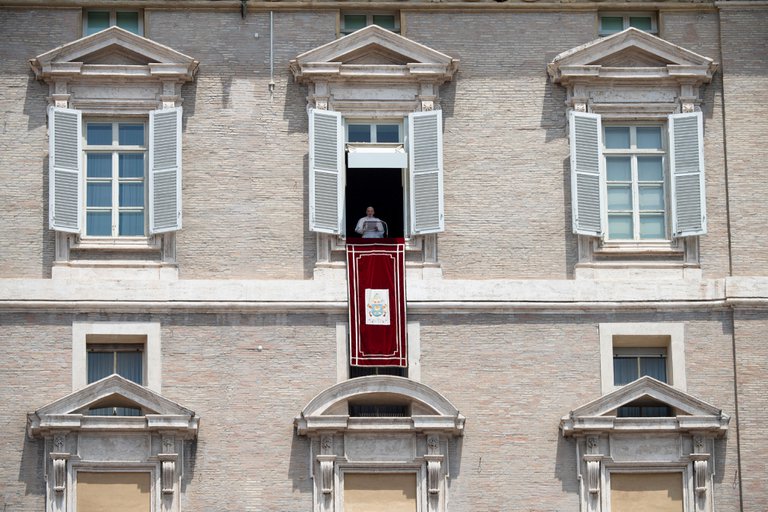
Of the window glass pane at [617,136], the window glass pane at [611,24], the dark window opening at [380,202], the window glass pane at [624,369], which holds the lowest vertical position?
the window glass pane at [624,369]

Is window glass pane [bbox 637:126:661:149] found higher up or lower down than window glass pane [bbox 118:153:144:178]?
higher up

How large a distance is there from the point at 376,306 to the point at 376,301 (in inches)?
3.4

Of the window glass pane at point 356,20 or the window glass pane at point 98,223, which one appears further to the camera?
the window glass pane at point 356,20

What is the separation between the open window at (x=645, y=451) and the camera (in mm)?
44688

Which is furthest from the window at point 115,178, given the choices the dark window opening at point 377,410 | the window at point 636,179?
the window at point 636,179

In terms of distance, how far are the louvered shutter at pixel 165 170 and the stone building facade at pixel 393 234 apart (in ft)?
0.12

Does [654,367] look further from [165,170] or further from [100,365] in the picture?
[100,365]

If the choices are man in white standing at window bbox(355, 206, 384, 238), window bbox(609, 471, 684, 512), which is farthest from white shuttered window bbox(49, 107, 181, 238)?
window bbox(609, 471, 684, 512)

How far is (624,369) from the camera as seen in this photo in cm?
4584

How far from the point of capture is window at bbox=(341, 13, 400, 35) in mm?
46875

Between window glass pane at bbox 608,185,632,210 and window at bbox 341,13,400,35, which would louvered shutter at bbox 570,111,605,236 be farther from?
window at bbox 341,13,400,35

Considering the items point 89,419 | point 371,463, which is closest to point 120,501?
point 89,419

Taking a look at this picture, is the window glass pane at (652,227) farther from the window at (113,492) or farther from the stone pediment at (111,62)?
the window at (113,492)

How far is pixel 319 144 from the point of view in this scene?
4578 centimetres
